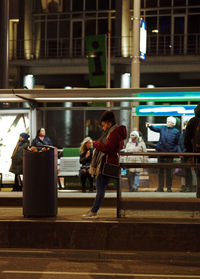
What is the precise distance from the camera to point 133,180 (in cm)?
1016

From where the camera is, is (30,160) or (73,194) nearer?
(30,160)

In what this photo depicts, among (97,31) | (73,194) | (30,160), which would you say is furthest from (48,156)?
(97,31)

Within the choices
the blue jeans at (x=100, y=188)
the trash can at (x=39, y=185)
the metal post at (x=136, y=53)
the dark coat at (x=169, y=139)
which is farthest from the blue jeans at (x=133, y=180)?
the metal post at (x=136, y=53)

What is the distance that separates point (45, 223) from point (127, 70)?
89.0 feet

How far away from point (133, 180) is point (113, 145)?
68 cm

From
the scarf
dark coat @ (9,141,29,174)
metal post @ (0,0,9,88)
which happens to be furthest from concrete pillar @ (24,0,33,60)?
the scarf

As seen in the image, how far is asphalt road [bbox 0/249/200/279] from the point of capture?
7.84 meters

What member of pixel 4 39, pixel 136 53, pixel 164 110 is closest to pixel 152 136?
pixel 164 110

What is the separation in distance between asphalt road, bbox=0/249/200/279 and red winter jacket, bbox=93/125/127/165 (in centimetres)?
170

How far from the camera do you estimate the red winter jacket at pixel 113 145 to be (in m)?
10.0

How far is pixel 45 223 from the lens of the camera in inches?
374

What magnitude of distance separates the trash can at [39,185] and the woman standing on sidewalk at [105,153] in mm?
675

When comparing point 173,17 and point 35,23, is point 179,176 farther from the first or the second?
point 35,23

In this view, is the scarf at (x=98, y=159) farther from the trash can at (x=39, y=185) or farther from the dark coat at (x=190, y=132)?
the dark coat at (x=190, y=132)
